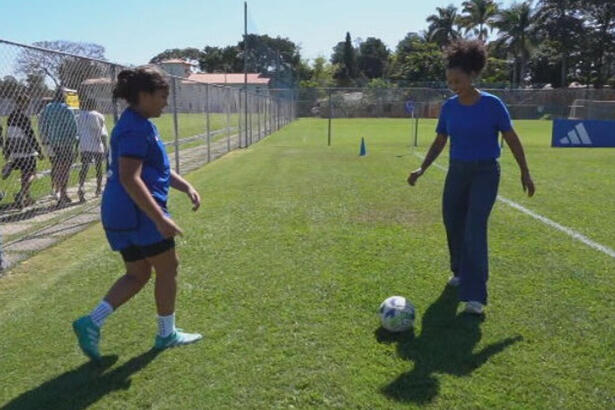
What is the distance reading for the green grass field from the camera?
121 inches

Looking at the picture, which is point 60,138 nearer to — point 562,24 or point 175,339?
point 175,339

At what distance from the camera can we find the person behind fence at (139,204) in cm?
298

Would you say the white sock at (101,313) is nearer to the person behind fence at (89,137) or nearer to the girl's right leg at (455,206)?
the girl's right leg at (455,206)

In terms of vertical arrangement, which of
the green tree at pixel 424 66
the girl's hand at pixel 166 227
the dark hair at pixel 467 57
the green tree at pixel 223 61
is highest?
the green tree at pixel 223 61

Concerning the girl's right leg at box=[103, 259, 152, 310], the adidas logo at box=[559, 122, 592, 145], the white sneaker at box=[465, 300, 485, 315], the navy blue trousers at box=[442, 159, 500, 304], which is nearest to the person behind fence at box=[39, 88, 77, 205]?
the girl's right leg at box=[103, 259, 152, 310]

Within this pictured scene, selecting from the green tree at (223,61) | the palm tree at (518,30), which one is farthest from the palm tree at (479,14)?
the green tree at (223,61)

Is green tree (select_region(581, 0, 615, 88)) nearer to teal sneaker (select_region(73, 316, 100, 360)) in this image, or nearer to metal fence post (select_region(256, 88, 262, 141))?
metal fence post (select_region(256, 88, 262, 141))

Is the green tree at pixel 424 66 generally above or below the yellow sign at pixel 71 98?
above

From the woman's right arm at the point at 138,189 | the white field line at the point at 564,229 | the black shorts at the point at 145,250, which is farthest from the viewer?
the white field line at the point at 564,229

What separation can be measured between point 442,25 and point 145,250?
281 feet

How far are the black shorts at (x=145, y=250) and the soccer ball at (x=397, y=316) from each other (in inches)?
60.2

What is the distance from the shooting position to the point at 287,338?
374 centimetres

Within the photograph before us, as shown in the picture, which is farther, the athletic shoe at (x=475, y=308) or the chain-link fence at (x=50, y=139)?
the chain-link fence at (x=50, y=139)

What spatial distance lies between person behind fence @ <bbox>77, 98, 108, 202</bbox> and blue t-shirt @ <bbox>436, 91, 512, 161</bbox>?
6927 mm
